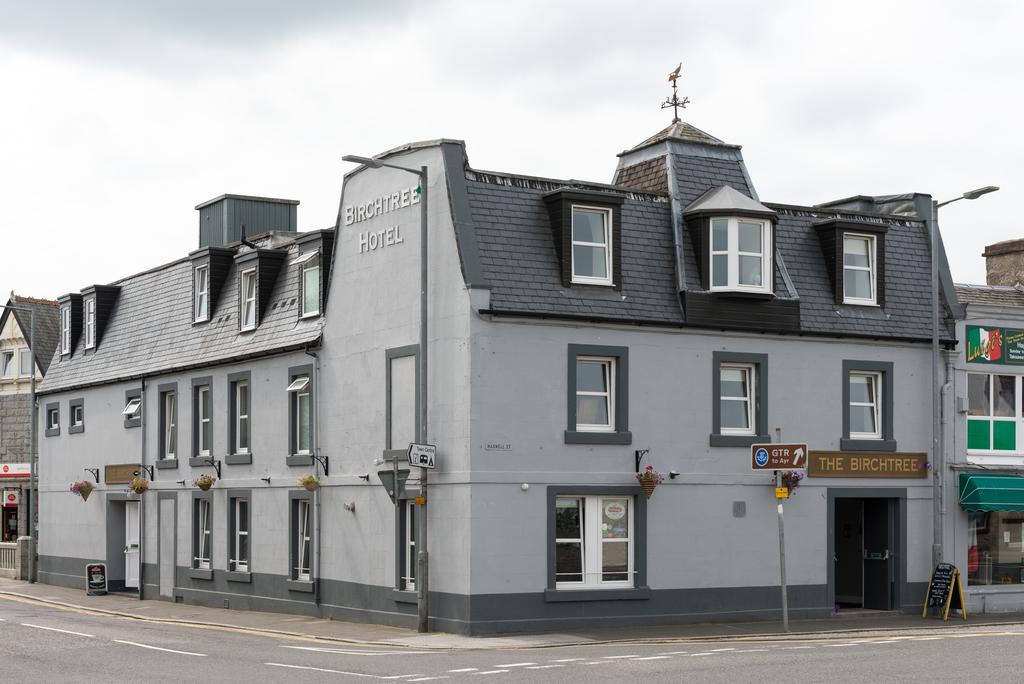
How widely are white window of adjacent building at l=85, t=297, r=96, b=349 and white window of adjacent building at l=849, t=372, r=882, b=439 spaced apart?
76.9 feet

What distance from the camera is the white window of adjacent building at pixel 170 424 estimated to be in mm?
36875

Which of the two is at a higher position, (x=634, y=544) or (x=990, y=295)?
(x=990, y=295)

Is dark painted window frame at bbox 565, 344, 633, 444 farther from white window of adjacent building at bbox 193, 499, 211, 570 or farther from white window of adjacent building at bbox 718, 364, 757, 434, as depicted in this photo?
white window of adjacent building at bbox 193, 499, 211, 570

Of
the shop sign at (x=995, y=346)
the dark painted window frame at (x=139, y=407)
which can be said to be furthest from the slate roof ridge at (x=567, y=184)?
the dark painted window frame at (x=139, y=407)

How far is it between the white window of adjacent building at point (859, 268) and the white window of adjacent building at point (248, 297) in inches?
548

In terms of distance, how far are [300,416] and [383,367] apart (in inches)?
173

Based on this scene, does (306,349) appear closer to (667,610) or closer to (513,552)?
(513,552)

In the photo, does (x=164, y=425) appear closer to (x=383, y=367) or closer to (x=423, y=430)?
(x=383, y=367)

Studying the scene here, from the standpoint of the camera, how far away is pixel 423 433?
83.9 ft

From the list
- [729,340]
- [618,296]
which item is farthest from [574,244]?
[729,340]

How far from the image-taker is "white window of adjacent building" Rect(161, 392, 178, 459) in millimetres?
36875

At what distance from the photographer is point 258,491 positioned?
108ft

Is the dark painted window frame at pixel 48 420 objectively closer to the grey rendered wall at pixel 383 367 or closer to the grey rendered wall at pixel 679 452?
the grey rendered wall at pixel 383 367

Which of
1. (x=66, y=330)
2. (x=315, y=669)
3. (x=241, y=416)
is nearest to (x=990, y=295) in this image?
(x=241, y=416)
